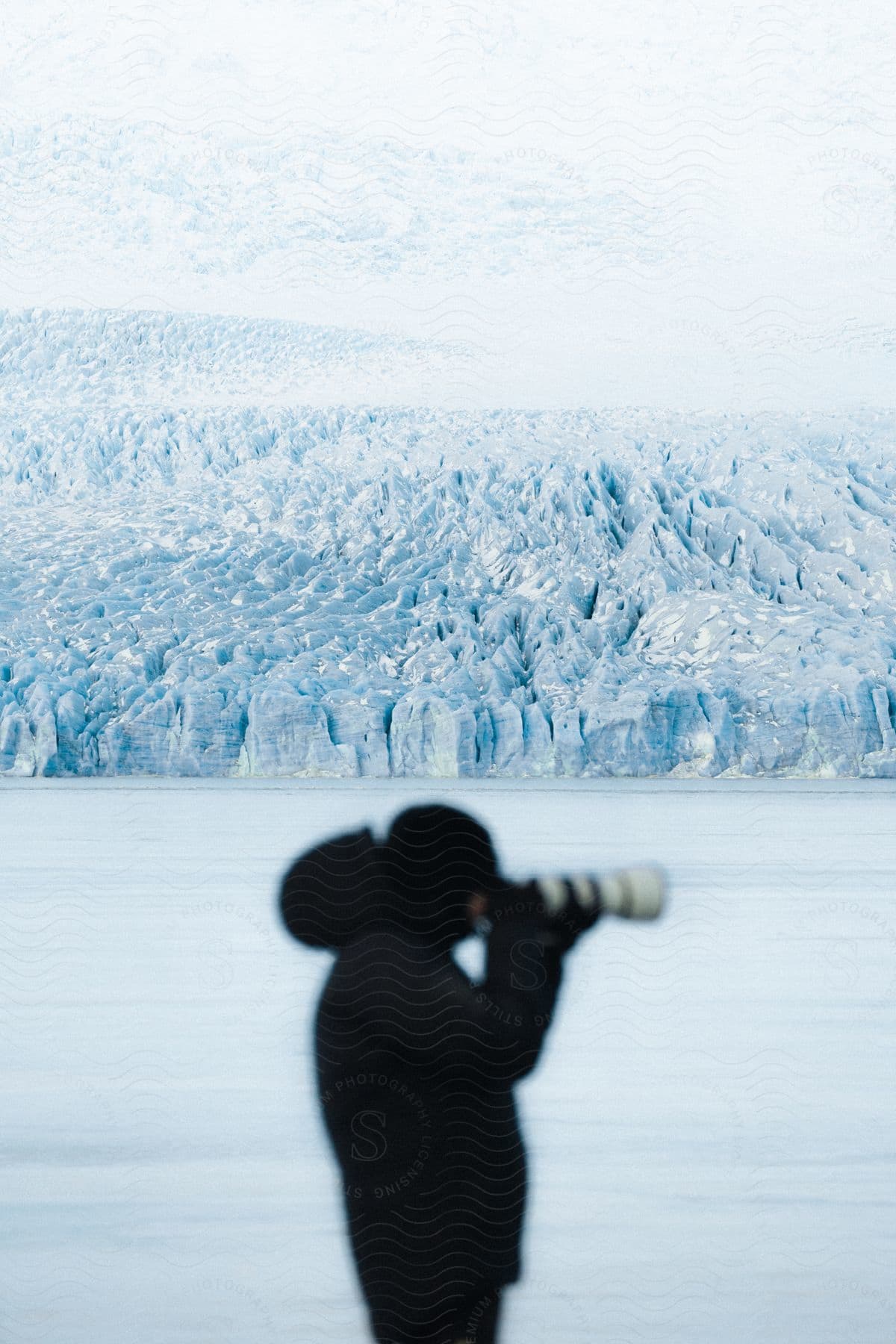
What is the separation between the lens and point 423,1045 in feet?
3.18

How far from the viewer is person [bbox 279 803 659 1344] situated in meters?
0.75

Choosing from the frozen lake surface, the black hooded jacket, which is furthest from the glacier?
the black hooded jacket

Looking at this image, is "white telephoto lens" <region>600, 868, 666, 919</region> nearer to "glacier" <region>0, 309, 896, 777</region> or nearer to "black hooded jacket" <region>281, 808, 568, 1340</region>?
"black hooded jacket" <region>281, 808, 568, 1340</region>

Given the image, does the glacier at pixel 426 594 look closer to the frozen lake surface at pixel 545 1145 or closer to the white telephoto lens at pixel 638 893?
the frozen lake surface at pixel 545 1145

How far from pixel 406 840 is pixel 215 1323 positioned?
0.46 metres

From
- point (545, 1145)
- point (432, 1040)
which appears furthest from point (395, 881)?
point (545, 1145)

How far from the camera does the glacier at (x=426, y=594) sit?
7.88m

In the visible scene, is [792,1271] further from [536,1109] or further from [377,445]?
[377,445]

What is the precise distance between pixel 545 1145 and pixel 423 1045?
2.16 feet

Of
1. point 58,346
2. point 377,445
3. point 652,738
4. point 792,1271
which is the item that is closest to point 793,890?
point 652,738

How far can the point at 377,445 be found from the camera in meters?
7.61

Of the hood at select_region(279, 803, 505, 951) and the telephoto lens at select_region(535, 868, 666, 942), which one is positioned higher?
the telephoto lens at select_region(535, 868, 666, 942)

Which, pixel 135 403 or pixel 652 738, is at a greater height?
pixel 135 403

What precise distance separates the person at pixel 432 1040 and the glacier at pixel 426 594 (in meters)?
6.61
